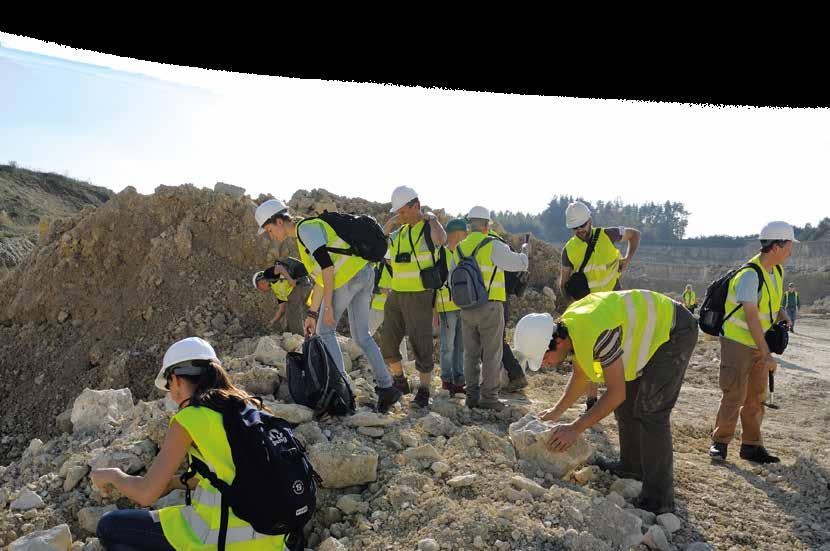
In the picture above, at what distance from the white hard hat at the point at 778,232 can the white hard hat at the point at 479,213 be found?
82.5 inches

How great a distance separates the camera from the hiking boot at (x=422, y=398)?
15.7 ft

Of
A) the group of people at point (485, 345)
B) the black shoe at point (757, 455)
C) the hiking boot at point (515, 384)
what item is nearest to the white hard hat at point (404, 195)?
the group of people at point (485, 345)

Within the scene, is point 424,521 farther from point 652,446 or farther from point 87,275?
point 87,275

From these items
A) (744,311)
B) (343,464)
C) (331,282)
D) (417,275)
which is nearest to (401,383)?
(417,275)

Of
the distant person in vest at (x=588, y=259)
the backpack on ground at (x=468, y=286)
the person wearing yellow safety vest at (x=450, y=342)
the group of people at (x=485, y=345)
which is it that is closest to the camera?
the group of people at (x=485, y=345)

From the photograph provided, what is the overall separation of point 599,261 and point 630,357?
1.87 metres

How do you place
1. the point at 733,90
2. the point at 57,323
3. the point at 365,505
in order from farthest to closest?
1. the point at 57,323
2. the point at 365,505
3. the point at 733,90

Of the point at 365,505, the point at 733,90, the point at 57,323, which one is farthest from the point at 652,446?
the point at 57,323

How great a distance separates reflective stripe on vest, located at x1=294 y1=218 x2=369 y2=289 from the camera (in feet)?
13.7

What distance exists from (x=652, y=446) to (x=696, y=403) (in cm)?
374

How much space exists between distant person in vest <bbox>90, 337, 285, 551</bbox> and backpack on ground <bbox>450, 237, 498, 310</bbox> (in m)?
2.45

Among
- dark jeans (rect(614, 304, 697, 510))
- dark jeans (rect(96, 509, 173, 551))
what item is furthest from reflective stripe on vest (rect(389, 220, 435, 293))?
dark jeans (rect(96, 509, 173, 551))

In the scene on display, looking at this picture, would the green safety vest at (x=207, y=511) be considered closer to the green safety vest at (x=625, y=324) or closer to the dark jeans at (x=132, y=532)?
the dark jeans at (x=132, y=532)

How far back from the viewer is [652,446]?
3.31m
